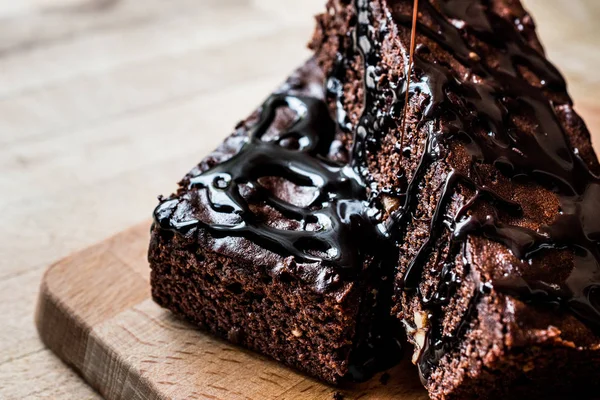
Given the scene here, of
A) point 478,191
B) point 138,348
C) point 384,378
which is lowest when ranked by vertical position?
point 138,348

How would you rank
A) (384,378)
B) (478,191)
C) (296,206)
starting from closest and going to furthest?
(478,191) < (384,378) < (296,206)

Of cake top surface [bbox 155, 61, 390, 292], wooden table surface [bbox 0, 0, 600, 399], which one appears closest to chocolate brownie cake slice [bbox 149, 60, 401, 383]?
cake top surface [bbox 155, 61, 390, 292]

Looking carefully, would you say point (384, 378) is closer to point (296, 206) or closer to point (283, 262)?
point (283, 262)

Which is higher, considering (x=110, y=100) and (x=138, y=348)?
(x=110, y=100)

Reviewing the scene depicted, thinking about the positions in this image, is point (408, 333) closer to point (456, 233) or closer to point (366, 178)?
point (456, 233)

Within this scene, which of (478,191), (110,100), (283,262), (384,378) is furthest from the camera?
(110,100)

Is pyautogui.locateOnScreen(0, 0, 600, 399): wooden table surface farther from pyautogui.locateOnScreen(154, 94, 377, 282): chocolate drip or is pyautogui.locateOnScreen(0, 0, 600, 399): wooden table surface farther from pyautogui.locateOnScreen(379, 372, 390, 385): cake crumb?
pyautogui.locateOnScreen(379, 372, 390, 385): cake crumb

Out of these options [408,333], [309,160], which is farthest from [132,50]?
[408,333]

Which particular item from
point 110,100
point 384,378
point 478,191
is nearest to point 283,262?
point 384,378
